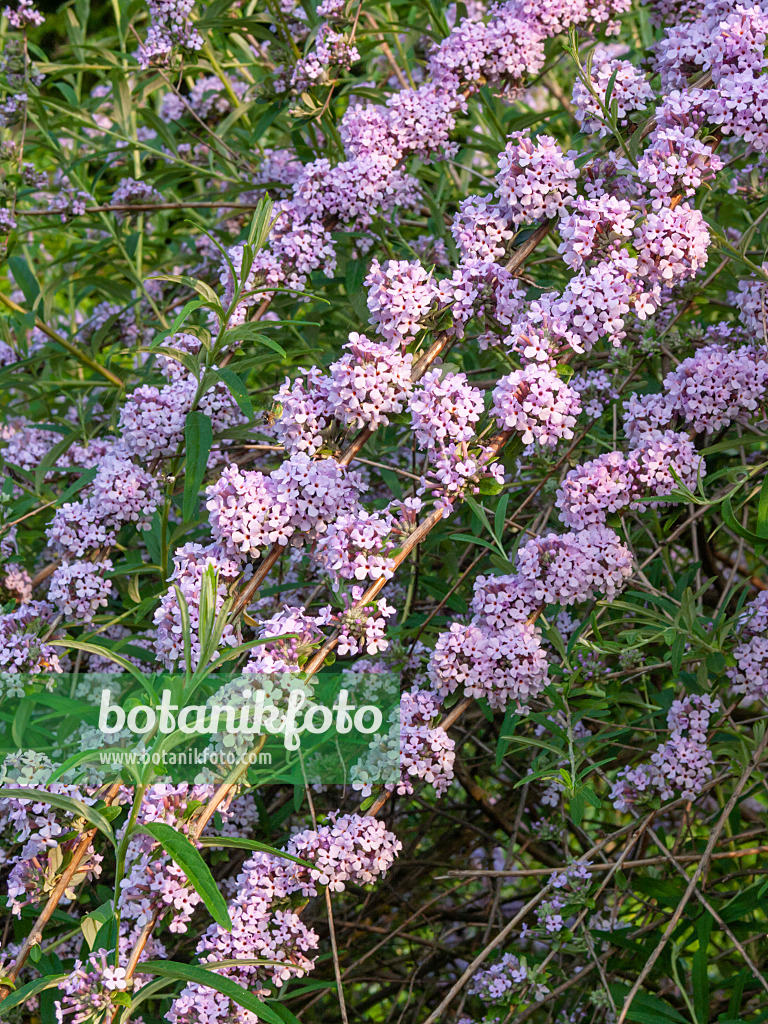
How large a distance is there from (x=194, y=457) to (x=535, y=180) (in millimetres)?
834

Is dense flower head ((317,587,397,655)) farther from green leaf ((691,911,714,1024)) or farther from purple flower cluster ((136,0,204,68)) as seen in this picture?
purple flower cluster ((136,0,204,68))

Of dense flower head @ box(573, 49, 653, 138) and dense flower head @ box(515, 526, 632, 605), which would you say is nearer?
dense flower head @ box(515, 526, 632, 605)

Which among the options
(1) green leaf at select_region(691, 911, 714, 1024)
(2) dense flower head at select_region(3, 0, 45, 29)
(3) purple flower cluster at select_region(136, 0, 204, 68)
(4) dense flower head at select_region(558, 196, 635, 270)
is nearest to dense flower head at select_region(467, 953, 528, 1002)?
(1) green leaf at select_region(691, 911, 714, 1024)

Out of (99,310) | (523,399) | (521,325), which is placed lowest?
(523,399)

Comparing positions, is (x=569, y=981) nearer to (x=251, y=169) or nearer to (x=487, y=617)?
(x=487, y=617)

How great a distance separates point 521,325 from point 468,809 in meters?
1.58

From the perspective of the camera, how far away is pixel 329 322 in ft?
11.0

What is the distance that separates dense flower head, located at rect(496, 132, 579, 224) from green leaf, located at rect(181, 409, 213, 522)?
2.40ft

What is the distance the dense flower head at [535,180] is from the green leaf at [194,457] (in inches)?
28.8

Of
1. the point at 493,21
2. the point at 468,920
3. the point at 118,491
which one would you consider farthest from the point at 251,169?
the point at 468,920

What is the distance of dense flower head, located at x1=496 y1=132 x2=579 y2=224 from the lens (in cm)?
190

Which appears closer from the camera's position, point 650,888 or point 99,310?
point 650,888

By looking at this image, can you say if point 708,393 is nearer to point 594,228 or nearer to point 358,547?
point 594,228

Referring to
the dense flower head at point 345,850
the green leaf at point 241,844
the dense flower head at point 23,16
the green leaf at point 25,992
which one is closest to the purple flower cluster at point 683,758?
the dense flower head at point 345,850
